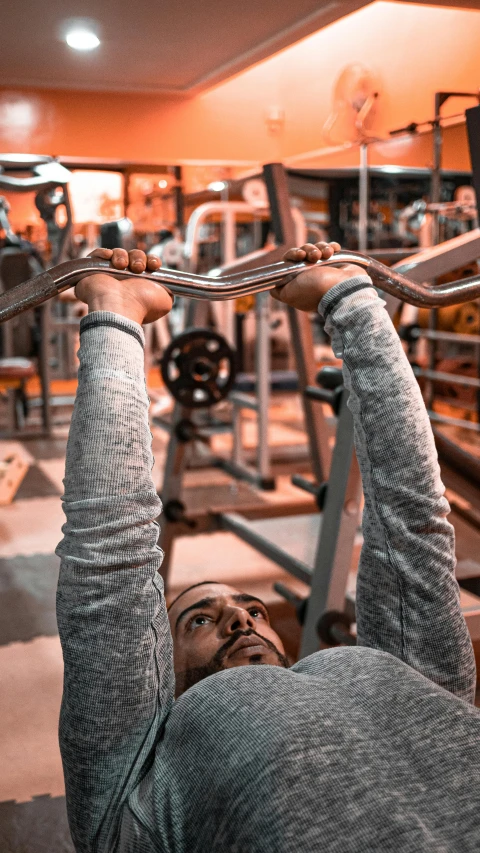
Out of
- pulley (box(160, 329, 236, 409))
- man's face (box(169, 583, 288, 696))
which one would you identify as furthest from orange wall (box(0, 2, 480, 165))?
man's face (box(169, 583, 288, 696))

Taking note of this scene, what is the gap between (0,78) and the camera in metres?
2.00

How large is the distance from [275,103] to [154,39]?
669mm

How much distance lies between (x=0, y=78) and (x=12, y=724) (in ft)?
5.13

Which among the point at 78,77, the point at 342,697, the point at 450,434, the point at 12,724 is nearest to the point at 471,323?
the point at 450,434

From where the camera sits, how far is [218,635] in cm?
127

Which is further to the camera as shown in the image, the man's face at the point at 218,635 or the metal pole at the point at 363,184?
the metal pole at the point at 363,184

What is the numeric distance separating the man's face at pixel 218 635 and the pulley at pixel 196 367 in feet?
6.72

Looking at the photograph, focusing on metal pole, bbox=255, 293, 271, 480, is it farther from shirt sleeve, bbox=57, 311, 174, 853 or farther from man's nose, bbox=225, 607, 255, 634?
shirt sleeve, bbox=57, 311, 174, 853

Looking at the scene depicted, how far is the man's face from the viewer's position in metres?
1.25

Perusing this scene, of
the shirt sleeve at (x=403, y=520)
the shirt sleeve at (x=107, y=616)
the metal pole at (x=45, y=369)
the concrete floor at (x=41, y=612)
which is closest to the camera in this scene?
the shirt sleeve at (x=107, y=616)

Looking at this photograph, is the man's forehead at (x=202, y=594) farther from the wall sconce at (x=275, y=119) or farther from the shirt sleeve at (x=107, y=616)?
the wall sconce at (x=275, y=119)

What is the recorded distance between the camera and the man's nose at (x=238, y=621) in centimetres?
127

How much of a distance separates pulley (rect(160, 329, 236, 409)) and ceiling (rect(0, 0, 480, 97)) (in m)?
1.32

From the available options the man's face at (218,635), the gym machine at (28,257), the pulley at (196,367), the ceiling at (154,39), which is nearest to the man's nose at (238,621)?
the man's face at (218,635)
